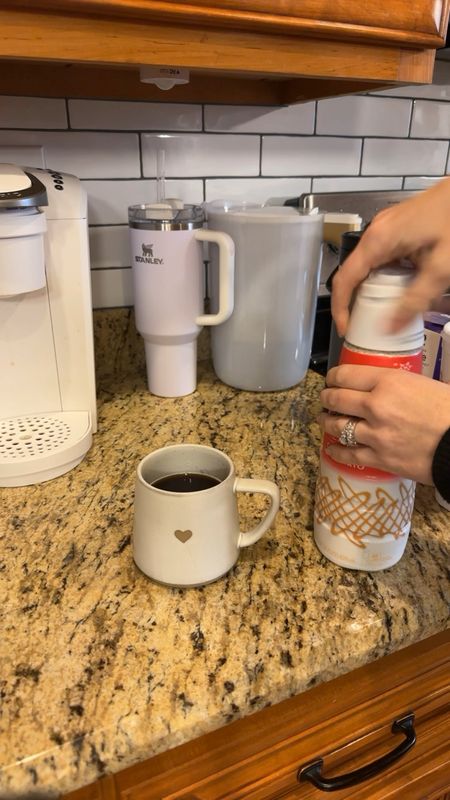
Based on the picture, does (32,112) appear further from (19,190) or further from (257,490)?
(257,490)

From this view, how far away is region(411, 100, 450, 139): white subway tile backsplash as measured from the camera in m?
1.12

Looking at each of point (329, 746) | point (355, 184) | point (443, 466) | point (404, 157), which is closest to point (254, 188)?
point (355, 184)

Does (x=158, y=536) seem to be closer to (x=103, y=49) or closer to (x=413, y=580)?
(x=413, y=580)

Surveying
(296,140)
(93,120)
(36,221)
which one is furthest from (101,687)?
(296,140)

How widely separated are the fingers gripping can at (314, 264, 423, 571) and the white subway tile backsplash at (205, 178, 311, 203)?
0.58m

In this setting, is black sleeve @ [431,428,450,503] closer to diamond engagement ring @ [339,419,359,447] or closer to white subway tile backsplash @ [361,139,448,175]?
diamond engagement ring @ [339,419,359,447]

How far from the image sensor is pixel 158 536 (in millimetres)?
493

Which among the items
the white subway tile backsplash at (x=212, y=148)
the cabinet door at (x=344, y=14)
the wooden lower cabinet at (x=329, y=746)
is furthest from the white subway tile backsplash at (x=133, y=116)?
the wooden lower cabinet at (x=329, y=746)

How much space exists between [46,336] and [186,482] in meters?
0.29

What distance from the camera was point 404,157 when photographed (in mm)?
1146

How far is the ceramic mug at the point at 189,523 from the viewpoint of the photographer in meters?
0.48

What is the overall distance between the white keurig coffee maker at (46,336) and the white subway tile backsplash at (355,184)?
53 cm

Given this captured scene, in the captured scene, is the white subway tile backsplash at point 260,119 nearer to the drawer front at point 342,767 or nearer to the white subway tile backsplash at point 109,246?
the white subway tile backsplash at point 109,246

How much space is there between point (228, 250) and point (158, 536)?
441mm
